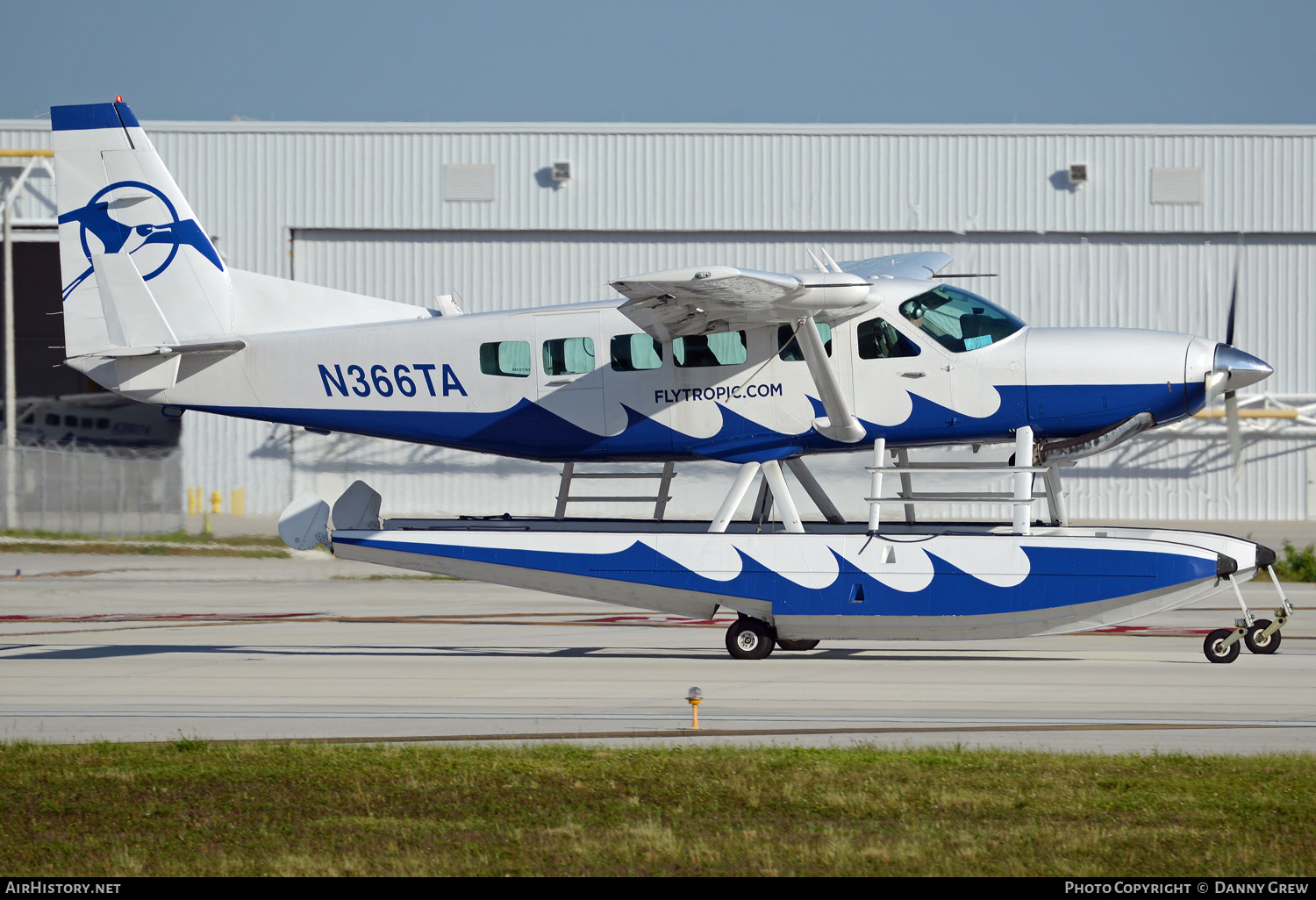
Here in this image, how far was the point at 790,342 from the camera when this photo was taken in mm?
12828

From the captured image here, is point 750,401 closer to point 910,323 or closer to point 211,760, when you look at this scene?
point 910,323

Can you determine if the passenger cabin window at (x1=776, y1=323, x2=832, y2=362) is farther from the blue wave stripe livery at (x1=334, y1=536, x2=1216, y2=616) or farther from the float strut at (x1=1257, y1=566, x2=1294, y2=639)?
the float strut at (x1=1257, y1=566, x2=1294, y2=639)

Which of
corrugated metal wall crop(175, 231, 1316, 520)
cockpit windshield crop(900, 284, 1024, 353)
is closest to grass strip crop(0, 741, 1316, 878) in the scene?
cockpit windshield crop(900, 284, 1024, 353)

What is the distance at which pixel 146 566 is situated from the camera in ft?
86.9

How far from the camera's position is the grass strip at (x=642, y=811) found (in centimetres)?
543

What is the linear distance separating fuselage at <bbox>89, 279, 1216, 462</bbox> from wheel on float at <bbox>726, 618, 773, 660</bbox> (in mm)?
1709

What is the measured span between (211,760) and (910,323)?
7722 millimetres

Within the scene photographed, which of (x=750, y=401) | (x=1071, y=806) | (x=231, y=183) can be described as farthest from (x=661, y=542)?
(x=231, y=183)

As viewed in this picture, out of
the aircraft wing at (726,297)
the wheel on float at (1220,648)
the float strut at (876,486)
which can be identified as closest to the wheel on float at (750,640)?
the float strut at (876,486)

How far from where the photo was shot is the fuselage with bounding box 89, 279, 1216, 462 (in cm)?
1238

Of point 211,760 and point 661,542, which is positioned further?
point 661,542

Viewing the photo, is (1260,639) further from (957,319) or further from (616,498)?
(616,498)

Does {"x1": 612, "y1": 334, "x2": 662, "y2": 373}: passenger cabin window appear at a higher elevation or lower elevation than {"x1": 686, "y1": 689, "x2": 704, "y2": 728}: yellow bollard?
higher

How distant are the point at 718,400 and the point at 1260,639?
548 centimetres
